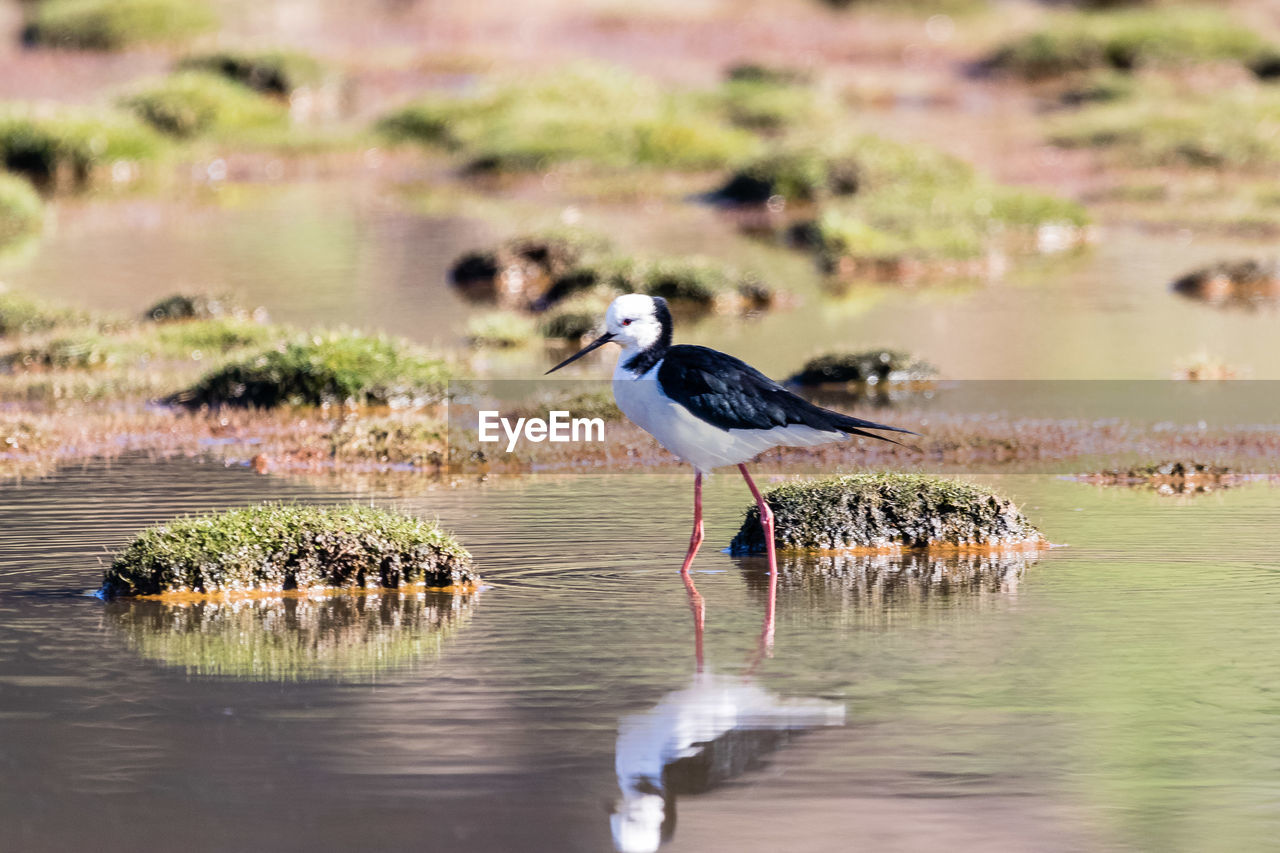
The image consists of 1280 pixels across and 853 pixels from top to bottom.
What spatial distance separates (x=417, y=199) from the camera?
47.4m

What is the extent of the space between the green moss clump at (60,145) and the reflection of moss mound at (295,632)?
3757 centimetres

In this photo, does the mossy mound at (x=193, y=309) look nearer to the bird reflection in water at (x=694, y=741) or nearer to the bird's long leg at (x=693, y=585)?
the bird's long leg at (x=693, y=585)

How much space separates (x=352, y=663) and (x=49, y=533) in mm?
4557

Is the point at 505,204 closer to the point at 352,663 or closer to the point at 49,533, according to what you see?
the point at 49,533

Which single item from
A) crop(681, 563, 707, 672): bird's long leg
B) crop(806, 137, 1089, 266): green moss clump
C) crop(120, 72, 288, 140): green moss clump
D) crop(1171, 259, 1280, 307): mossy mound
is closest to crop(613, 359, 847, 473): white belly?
crop(681, 563, 707, 672): bird's long leg

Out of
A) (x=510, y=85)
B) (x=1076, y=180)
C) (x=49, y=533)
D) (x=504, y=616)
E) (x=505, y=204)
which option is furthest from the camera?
(x=510, y=85)

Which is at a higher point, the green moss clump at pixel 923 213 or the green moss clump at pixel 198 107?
the green moss clump at pixel 198 107

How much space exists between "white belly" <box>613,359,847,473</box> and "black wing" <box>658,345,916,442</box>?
5 centimetres

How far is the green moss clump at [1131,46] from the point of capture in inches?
2645

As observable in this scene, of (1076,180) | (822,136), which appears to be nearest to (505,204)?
(822,136)

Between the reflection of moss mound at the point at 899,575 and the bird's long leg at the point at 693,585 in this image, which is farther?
the reflection of moss mound at the point at 899,575

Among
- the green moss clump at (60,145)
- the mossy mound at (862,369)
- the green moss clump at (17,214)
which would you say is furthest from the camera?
the green moss clump at (60,145)

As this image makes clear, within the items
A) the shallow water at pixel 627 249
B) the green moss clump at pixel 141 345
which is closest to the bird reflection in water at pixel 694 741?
the shallow water at pixel 627 249

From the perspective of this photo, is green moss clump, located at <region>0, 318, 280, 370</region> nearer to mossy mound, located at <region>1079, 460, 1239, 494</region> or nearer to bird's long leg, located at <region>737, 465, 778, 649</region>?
mossy mound, located at <region>1079, 460, 1239, 494</region>
